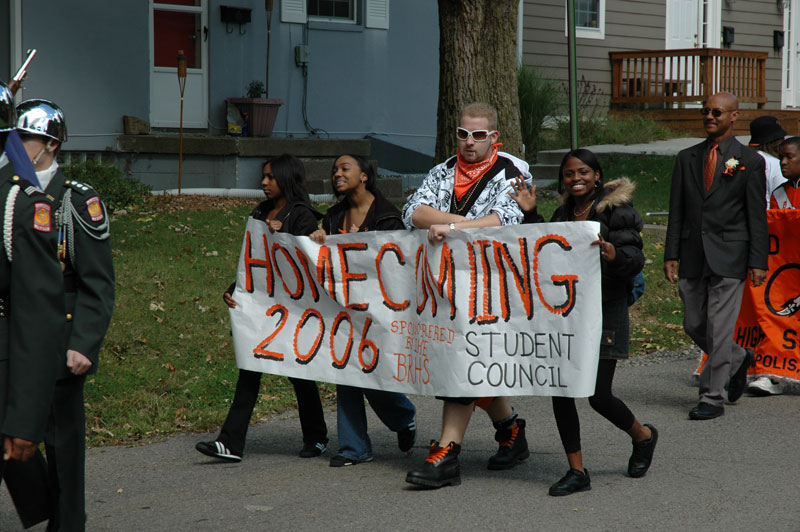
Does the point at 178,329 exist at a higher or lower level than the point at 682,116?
lower

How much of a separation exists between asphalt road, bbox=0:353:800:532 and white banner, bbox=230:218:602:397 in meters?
0.56

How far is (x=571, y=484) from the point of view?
5441 mm

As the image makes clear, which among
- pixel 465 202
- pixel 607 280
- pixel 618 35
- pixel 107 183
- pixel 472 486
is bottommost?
pixel 472 486

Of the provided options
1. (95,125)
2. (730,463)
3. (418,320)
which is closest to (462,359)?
(418,320)

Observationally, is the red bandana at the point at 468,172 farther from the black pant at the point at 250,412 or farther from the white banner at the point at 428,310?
the black pant at the point at 250,412

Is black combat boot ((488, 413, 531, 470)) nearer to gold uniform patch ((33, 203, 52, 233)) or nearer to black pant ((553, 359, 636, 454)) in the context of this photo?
black pant ((553, 359, 636, 454))

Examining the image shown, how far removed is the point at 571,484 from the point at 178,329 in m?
4.45

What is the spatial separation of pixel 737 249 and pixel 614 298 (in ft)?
6.39

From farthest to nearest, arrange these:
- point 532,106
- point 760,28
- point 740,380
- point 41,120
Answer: point 760,28 < point 532,106 < point 740,380 < point 41,120

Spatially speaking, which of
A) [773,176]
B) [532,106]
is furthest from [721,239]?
[532,106]

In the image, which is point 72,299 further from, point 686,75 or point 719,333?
point 686,75

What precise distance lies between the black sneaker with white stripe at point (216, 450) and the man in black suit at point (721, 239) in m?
3.11

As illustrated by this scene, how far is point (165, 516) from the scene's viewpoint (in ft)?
17.0

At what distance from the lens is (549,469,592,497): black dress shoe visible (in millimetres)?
5422
